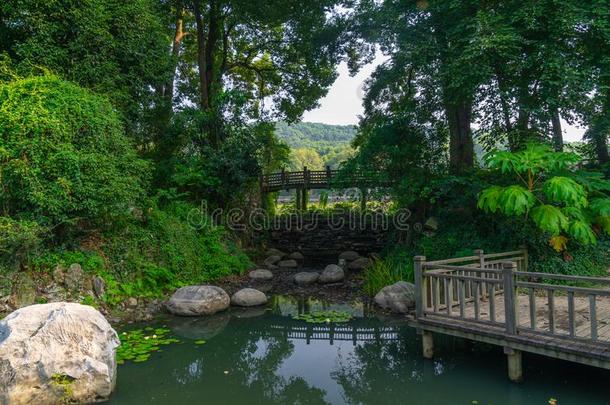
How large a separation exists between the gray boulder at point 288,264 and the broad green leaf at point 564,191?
9.23 metres

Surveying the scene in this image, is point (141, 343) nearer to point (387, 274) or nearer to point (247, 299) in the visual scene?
point (247, 299)

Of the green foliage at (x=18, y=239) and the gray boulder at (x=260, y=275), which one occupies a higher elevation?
the green foliage at (x=18, y=239)

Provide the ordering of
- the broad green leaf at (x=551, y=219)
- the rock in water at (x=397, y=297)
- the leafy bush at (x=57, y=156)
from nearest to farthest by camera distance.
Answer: the broad green leaf at (x=551, y=219), the leafy bush at (x=57, y=156), the rock in water at (x=397, y=297)

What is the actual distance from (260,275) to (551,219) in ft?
26.3

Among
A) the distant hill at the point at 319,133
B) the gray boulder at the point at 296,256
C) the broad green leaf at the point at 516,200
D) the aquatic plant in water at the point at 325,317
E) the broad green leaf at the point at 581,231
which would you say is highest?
the distant hill at the point at 319,133

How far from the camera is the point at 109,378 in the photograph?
500 centimetres

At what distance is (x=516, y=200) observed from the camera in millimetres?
7211

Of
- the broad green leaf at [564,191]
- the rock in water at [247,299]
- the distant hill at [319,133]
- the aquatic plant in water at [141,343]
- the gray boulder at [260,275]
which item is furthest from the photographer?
the distant hill at [319,133]

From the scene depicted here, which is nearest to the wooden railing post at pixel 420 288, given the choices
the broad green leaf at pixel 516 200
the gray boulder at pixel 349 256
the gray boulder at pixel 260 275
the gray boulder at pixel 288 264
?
the broad green leaf at pixel 516 200

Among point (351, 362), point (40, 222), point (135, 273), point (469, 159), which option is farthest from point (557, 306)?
point (40, 222)

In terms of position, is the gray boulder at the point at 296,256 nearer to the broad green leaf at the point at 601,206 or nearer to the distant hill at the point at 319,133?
the broad green leaf at the point at 601,206

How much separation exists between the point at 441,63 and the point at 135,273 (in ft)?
28.3

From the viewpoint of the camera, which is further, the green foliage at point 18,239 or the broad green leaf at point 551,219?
the green foliage at point 18,239

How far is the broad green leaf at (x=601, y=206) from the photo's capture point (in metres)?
7.48
